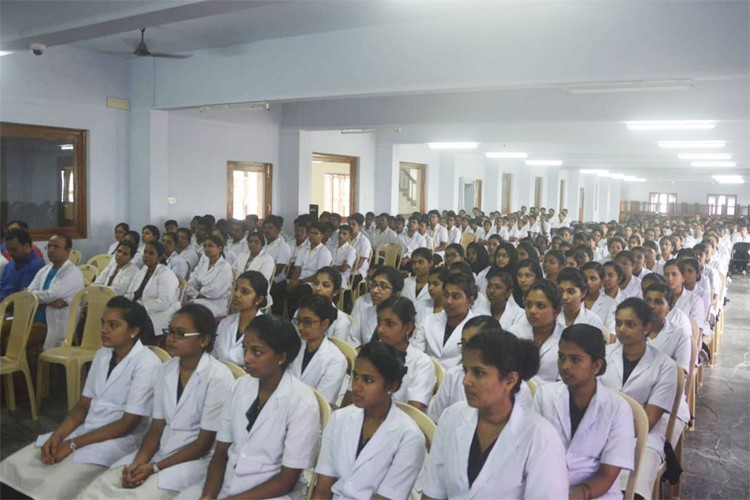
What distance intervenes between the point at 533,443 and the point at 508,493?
18cm

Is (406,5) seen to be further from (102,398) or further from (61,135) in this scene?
(61,135)

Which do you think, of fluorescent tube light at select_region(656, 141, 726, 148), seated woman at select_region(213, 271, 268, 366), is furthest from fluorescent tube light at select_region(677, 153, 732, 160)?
seated woman at select_region(213, 271, 268, 366)

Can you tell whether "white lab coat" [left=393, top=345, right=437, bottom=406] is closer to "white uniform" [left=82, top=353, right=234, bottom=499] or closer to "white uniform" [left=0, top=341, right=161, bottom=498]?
"white uniform" [left=82, top=353, right=234, bottom=499]

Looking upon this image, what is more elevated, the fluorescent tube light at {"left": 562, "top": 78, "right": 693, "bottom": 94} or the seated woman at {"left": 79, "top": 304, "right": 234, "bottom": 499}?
the fluorescent tube light at {"left": 562, "top": 78, "right": 693, "bottom": 94}

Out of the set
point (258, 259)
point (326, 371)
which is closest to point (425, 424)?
point (326, 371)

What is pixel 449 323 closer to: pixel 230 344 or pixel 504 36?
pixel 230 344

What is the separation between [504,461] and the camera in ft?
6.82

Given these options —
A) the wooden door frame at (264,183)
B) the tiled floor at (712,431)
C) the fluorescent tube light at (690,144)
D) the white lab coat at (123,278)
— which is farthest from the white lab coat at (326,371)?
the fluorescent tube light at (690,144)

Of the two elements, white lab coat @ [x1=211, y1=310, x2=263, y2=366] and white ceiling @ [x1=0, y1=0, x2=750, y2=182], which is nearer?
white lab coat @ [x1=211, y1=310, x2=263, y2=366]

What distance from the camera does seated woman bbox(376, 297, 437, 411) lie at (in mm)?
3135

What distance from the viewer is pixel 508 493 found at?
2061mm

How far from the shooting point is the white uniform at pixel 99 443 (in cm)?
280

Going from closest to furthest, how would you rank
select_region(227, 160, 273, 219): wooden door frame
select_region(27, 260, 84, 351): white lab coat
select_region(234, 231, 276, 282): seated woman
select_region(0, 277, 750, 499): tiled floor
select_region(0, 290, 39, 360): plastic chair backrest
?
select_region(0, 277, 750, 499): tiled floor < select_region(0, 290, 39, 360): plastic chair backrest < select_region(27, 260, 84, 351): white lab coat < select_region(234, 231, 276, 282): seated woman < select_region(227, 160, 273, 219): wooden door frame

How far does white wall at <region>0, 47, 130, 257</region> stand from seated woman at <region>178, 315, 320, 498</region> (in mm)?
6507
